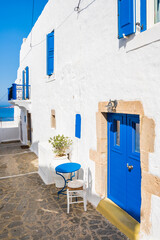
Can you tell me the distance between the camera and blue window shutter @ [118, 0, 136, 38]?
3.26 meters

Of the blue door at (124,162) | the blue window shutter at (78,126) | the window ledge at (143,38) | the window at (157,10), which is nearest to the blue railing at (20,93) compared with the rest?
the blue window shutter at (78,126)

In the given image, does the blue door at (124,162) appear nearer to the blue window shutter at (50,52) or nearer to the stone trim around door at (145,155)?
the stone trim around door at (145,155)

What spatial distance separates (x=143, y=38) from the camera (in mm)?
3184

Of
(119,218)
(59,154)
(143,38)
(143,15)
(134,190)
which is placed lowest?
(119,218)

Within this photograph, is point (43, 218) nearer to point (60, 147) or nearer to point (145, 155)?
point (60, 147)

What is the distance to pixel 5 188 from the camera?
5.95 m

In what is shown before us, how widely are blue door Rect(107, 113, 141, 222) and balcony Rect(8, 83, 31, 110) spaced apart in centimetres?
840

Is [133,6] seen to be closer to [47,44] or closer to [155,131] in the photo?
[155,131]

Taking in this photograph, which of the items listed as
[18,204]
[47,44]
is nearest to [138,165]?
[18,204]

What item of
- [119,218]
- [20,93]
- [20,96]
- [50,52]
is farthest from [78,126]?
[20,93]

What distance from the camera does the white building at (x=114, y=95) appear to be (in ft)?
10.4

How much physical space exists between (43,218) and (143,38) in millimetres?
4170

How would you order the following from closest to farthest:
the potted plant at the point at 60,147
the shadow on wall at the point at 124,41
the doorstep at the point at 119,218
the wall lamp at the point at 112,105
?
the shadow on wall at the point at 124,41
the doorstep at the point at 119,218
the wall lamp at the point at 112,105
the potted plant at the point at 60,147

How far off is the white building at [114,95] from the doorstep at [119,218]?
0.27 feet
